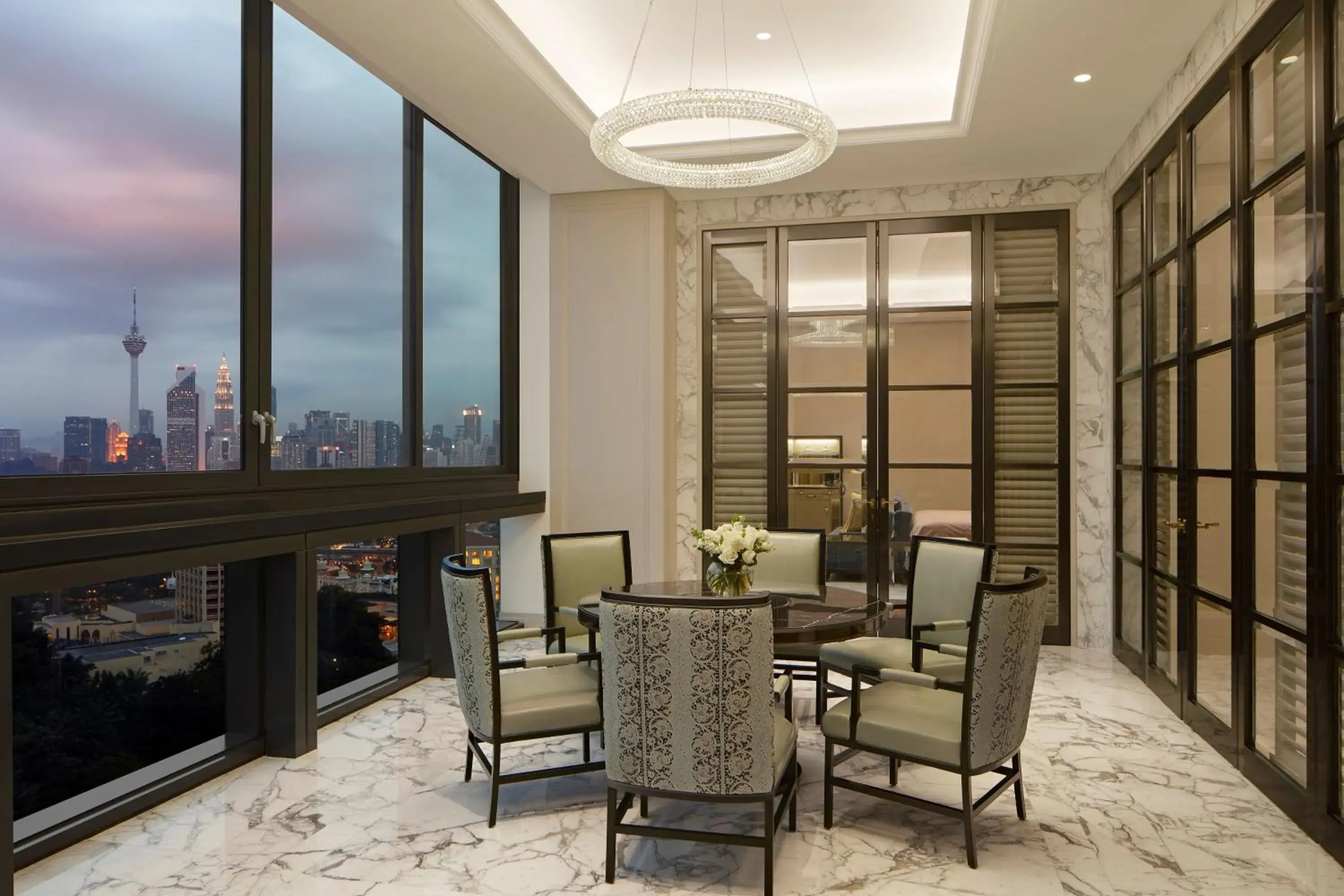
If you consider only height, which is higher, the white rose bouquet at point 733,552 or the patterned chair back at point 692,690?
the white rose bouquet at point 733,552

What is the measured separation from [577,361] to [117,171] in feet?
10.8

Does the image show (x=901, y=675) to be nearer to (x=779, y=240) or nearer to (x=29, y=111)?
(x=29, y=111)

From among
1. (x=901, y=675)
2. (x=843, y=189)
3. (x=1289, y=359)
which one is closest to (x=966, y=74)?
(x=843, y=189)

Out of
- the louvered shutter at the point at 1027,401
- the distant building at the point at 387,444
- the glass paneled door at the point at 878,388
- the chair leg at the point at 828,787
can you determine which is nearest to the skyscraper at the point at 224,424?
the distant building at the point at 387,444

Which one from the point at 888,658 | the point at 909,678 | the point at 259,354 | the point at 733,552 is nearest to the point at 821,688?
the point at 888,658

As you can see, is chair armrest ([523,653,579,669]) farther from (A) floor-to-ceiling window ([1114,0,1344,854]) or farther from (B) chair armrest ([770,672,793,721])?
(A) floor-to-ceiling window ([1114,0,1344,854])

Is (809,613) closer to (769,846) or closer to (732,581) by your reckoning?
(732,581)

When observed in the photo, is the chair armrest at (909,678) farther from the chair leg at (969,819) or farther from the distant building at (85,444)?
the distant building at (85,444)

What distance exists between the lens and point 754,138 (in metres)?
5.09

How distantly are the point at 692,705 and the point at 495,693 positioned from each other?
868 millimetres

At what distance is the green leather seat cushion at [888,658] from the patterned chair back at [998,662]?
72 centimetres

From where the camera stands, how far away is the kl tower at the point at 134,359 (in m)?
3.12

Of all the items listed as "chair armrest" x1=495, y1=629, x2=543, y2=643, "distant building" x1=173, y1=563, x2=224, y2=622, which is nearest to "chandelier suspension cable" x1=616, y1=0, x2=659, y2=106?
"chair armrest" x1=495, y1=629, x2=543, y2=643

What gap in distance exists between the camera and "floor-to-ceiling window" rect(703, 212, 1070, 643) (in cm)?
564
